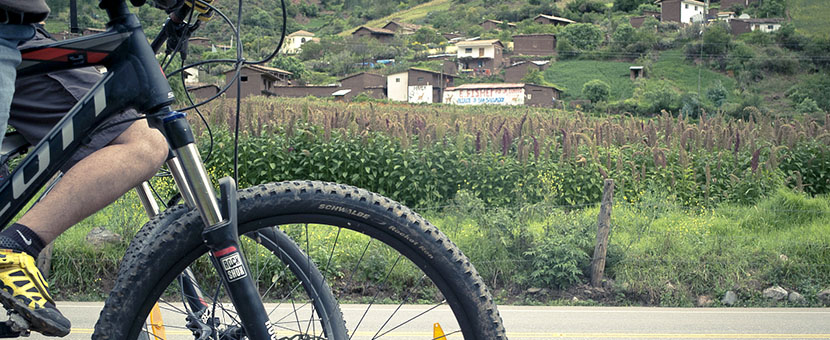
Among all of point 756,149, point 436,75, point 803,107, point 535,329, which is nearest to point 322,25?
point 436,75

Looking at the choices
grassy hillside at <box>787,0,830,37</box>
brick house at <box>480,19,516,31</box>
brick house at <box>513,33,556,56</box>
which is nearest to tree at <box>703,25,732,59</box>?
brick house at <box>513,33,556,56</box>

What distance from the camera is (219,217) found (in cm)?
188

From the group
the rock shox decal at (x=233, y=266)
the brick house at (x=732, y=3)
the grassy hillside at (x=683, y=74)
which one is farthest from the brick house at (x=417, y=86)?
the brick house at (x=732, y=3)

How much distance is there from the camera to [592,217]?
855cm

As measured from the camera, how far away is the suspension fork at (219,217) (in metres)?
1.87

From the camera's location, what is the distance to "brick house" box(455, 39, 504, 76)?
66.8 metres

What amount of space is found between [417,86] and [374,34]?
30.1 meters

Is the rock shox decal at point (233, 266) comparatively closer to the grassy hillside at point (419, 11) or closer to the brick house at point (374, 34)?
the brick house at point (374, 34)

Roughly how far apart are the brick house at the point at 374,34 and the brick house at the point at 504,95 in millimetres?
29224

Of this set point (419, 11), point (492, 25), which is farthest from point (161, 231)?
point (419, 11)

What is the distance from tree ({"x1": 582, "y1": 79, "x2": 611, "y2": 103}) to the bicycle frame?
Answer: 4403 centimetres

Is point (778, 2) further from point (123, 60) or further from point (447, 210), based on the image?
point (123, 60)

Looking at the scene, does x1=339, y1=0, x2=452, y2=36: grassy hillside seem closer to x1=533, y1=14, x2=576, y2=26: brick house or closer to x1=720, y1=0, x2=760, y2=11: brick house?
x1=533, y1=14, x2=576, y2=26: brick house

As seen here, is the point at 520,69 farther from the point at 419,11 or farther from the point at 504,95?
the point at 419,11
